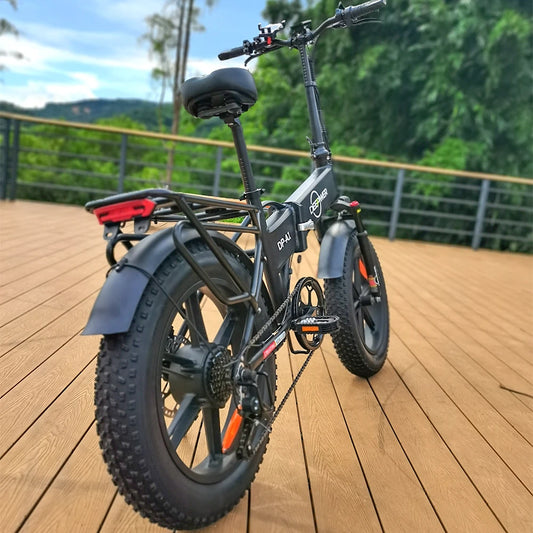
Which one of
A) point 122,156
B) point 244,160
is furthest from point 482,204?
point 244,160

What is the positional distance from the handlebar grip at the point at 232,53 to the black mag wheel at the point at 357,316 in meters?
0.69

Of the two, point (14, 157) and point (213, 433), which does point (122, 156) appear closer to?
point (14, 157)

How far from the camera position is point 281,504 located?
3.96ft

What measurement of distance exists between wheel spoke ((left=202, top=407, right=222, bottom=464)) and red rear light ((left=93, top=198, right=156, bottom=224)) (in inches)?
17.8

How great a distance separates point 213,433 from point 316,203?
2.66 feet

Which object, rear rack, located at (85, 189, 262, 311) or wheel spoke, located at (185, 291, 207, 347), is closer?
rear rack, located at (85, 189, 262, 311)

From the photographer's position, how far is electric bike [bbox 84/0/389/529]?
2.90ft

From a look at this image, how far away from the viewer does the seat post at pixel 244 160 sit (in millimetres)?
1196

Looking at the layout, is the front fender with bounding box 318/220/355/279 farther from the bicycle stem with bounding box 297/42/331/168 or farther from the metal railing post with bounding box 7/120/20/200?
the metal railing post with bounding box 7/120/20/200

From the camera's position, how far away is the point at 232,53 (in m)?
1.73

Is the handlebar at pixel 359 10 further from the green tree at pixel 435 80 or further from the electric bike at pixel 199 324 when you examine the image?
the green tree at pixel 435 80

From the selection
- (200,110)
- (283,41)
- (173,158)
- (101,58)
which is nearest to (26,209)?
(283,41)

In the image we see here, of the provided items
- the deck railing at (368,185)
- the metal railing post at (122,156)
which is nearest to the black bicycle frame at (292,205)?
the deck railing at (368,185)

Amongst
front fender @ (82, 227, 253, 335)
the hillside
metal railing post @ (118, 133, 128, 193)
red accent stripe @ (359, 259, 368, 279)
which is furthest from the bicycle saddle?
the hillside
